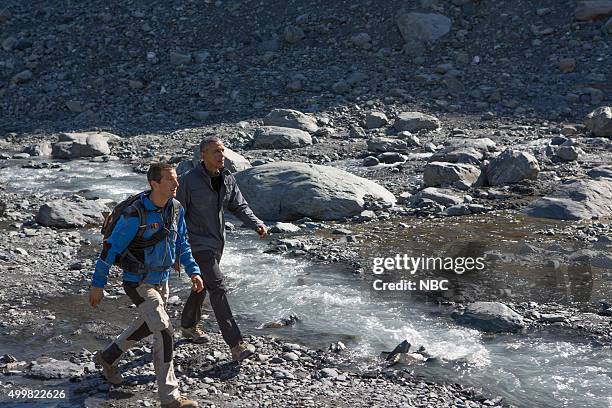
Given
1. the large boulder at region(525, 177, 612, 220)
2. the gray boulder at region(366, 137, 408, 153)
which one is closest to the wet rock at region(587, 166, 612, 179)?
the large boulder at region(525, 177, 612, 220)

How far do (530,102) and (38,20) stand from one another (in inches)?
655

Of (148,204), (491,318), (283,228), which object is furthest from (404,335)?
(283,228)

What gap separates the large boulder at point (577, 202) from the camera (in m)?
13.8

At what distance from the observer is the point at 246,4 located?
2902 cm

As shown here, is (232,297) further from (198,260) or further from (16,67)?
(16,67)

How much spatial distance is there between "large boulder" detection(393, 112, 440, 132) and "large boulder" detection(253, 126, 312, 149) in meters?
2.32

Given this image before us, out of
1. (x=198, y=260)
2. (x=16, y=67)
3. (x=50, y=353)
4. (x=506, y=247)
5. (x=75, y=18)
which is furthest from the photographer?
(x=75, y=18)

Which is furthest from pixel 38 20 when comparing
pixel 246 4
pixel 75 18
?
pixel 246 4

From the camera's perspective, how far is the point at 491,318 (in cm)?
938

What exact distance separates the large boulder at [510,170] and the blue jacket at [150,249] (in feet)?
30.6

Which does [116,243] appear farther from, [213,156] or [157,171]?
[213,156]

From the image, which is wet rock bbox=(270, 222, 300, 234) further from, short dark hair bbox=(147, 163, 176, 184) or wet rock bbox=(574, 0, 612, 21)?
wet rock bbox=(574, 0, 612, 21)

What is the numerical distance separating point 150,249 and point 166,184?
0.56m

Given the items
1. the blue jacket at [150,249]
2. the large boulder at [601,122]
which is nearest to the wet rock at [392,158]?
the large boulder at [601,122]
